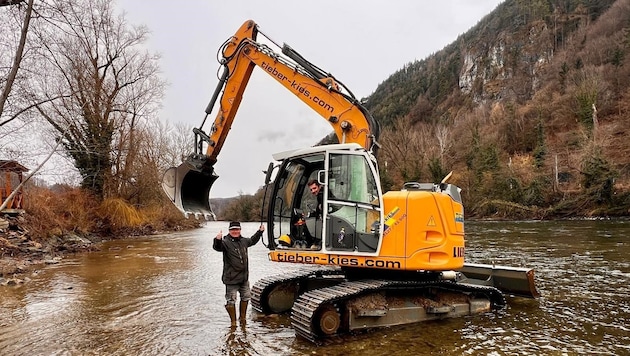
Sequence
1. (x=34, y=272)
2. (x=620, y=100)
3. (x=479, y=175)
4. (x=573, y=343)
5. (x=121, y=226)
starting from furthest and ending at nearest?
(x=620, y=100)
(x=479, y=175)
(x=121, y=226)
(x=34, y=272)
(x=573, y=343)

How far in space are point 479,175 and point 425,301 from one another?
3794cm

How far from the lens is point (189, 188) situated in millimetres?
7844

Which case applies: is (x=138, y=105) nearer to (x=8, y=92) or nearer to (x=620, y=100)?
(x=8, y=92)

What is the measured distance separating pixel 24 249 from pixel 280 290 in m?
11.4

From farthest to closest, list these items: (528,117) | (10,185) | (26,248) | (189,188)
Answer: (528,117)
(10,185)
(26,248)
(189,188)

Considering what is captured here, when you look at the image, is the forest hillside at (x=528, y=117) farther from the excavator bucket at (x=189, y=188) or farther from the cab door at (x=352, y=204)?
the excavator bucket at (x=189, y=188)

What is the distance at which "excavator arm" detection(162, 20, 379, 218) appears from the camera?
7.62 metres

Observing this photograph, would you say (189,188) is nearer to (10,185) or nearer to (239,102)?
(239,102)

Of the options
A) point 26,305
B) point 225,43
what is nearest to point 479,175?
point 225,43

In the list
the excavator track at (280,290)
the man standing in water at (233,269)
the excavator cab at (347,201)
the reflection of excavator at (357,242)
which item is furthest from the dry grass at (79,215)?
the excavator cab at (347,201)

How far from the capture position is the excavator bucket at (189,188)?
24.9ft

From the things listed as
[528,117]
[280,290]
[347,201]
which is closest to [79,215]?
[280,290]

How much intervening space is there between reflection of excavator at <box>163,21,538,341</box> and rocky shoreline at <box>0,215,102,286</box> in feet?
21.3

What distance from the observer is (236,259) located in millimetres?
6230
